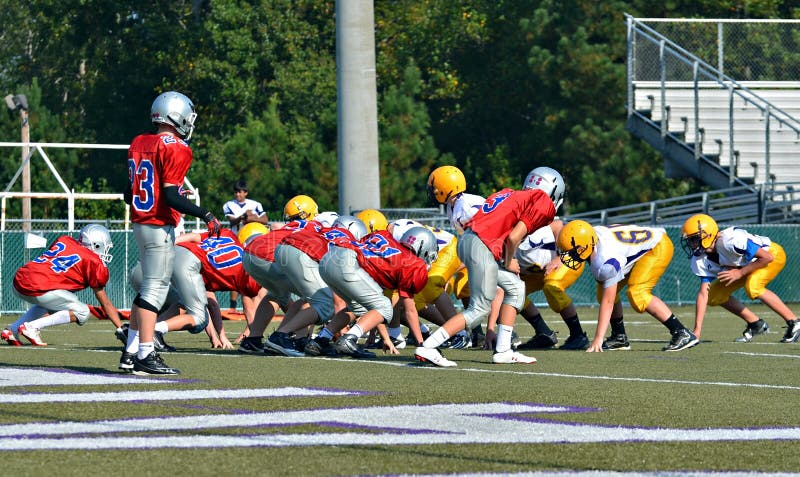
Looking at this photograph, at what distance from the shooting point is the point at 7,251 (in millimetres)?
22359

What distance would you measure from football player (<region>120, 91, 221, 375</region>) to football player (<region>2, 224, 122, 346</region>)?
3.88 meters

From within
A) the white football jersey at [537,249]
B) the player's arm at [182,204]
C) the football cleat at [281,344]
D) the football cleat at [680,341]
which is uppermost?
the player's arm at [182,204]

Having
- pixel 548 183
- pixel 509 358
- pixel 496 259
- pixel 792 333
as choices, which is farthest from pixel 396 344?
pixel 792 333

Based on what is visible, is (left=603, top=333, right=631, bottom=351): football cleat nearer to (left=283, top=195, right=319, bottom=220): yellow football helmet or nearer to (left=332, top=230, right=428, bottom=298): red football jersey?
(left=332, top=230, right=428, bottom=298): red football jersey

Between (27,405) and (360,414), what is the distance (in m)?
1.70

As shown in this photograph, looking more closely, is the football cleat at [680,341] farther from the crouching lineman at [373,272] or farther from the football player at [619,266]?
the crouching lineman at [373,272]

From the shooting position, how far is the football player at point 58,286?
1311 centimetres

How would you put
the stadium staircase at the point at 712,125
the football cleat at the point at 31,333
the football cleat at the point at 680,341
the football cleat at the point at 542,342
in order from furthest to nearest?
the stadium staircase at the point at 712,125 < the football cleat at the point at 31,333 < the football cleat at the point at 542,342 < the football cleat at the point at 680,341

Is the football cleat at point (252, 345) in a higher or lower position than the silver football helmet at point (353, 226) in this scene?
lower

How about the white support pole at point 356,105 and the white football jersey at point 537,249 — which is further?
the white support pole at point 356,105

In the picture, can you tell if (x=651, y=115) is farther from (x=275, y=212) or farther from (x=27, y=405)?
(x=27, y=405)

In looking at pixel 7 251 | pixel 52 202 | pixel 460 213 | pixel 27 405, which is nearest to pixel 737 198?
pixel 7 251

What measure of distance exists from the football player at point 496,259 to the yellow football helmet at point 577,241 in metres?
1.30

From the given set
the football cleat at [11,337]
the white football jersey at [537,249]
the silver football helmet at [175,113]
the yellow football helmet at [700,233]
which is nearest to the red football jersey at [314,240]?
the silver football helmet at [175,113]
